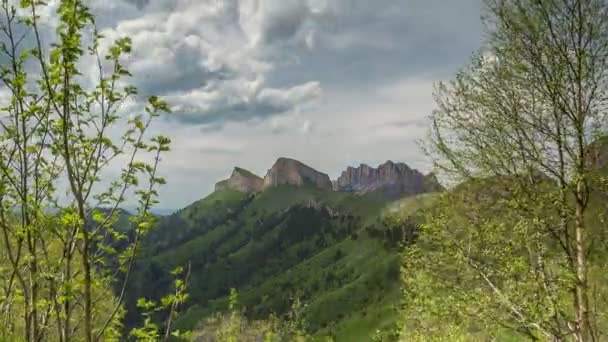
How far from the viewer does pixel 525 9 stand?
15.6 metres

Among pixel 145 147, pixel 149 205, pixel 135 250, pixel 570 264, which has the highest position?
pixel 145 147

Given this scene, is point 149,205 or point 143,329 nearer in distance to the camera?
point 149,205

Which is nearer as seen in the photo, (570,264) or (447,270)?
(570,264)

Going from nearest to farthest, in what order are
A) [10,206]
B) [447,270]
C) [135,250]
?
[135,250] → [10,206] → [447,270]

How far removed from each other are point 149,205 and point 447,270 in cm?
1216

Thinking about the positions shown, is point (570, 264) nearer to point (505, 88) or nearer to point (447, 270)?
point (447, 270)

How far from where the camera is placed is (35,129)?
301 inches

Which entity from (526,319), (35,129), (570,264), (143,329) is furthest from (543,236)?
(35,129)

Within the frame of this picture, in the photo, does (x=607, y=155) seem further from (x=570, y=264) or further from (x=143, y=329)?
(x=143, y=329)

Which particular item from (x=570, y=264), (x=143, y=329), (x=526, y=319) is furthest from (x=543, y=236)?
(x=143, y=329)

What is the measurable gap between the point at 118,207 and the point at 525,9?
1365 cm

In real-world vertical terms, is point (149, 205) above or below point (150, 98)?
below

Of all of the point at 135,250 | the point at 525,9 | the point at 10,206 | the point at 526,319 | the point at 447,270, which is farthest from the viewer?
the point at 447,270

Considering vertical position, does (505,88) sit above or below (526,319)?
above
